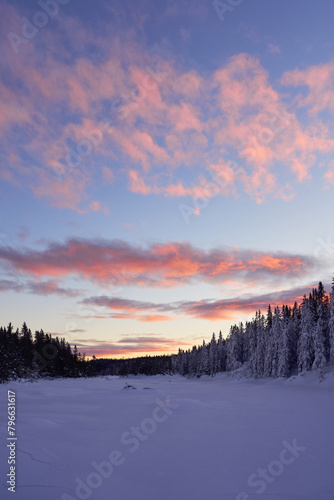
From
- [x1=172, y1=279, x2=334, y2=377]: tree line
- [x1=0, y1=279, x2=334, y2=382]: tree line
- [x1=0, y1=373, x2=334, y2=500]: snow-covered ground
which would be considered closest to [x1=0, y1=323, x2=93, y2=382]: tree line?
[x1=0, y1=279, x2=334, y2=382]: tree line

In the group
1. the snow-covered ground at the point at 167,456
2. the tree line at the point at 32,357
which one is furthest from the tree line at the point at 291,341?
the tree line at the point at 32,357

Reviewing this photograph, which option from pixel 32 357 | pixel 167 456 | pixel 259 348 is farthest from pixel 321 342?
pixel 32 357

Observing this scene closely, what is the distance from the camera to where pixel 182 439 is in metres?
12.7

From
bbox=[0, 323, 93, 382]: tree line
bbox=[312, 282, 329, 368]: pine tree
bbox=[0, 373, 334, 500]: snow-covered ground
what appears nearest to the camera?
bbox=[0, 373, 334, 500]: snow-covered ground

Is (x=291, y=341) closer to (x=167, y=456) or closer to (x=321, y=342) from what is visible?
(x=321, y=342)

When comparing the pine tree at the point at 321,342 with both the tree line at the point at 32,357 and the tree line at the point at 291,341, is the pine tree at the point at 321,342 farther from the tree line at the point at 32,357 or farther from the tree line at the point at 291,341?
the tree line at the point at 32,357

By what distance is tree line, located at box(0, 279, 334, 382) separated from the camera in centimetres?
4862

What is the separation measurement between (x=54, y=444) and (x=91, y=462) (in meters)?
1.94

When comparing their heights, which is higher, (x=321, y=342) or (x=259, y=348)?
(x=321, y=342)

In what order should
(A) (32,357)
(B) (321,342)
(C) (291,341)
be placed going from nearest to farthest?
(B) (321,342) → (C) (291,341) → (A) (32,357)

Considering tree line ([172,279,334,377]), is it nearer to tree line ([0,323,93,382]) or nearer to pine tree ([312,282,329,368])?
pine tree ([312,282,329,368])

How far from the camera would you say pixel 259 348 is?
6419cm

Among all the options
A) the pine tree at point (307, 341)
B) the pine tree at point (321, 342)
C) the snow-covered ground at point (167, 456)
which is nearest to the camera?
the snow-covered ground at point (167, 456)

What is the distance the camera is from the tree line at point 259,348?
48.6 metres
